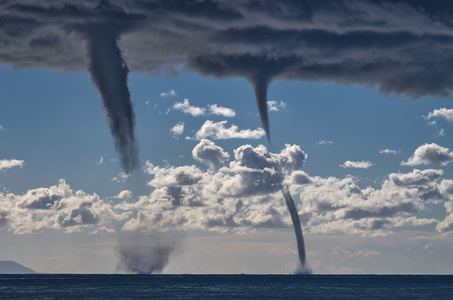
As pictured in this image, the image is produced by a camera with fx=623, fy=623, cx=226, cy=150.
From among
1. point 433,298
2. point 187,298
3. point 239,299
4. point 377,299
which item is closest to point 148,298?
point 187,298

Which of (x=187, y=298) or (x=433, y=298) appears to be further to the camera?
(x=433, y=298)

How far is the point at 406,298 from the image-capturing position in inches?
6029

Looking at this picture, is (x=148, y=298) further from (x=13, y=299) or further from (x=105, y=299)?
(x=13, y=299)

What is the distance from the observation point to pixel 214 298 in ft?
454

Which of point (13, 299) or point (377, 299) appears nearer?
point (13, 299)

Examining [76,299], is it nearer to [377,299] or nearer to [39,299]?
[39,299]

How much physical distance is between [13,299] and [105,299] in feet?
66.5

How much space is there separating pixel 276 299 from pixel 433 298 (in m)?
39.4

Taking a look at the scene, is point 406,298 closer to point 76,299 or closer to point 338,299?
point 338,299

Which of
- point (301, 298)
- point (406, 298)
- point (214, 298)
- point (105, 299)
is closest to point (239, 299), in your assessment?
point (214, 298)

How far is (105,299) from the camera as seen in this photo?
5561 inches

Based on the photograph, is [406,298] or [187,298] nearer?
[187,298]

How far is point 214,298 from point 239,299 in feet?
18.2

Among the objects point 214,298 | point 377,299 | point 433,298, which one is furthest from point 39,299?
point 433,298
